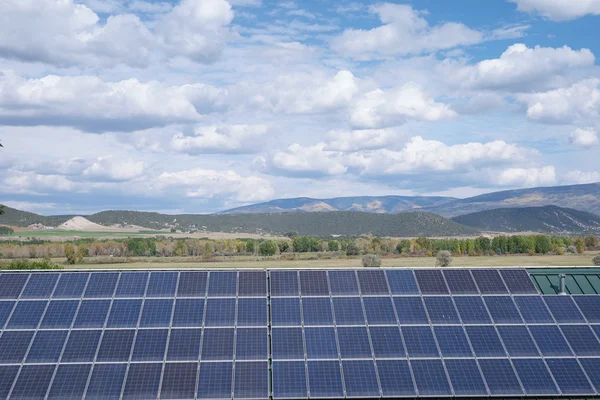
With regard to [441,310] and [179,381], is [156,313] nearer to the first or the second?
[179,381]

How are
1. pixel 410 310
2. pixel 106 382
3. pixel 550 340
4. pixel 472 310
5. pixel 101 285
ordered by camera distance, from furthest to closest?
pixel 101 285 → pixel 472 310 → pixel 410 310 → pixel 550 340 → pixel 106 382

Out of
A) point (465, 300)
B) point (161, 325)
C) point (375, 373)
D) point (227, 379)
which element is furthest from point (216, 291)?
point (465, 300)

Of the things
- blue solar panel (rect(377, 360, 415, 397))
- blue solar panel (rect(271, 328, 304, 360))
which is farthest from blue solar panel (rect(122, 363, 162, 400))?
blue solar panel (rect(377, 360, 415, 397))

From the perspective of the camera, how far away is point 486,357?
72.1ft

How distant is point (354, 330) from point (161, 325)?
731 cm

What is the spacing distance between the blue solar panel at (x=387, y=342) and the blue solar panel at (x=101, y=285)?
34.5ft

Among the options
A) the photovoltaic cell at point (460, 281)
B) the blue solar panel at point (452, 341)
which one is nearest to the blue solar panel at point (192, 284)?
the blue solar panel at point (452, 341)

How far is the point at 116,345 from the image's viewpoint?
21766mm

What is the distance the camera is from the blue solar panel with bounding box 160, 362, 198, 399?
20125 millimetres

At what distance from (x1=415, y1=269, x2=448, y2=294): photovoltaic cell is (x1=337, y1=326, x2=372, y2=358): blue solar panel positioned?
366 centimetres

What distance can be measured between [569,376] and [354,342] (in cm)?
775

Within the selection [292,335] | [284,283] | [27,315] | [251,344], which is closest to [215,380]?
[251,344]

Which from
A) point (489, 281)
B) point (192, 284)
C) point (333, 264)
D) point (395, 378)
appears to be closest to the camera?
point (395, 378)

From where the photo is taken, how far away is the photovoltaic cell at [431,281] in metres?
24.8
